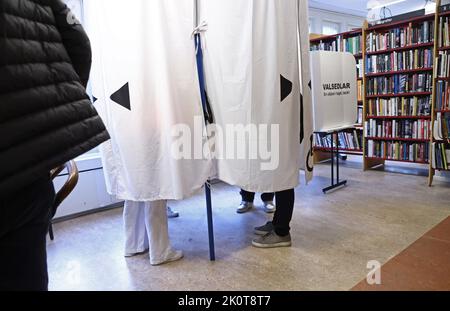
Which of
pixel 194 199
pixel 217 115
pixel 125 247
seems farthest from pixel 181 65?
pixel 194 199

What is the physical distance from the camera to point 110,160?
1.99m

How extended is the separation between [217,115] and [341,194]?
6.42 ft

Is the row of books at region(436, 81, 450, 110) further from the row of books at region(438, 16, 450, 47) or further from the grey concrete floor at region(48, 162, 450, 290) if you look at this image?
the grey concrete floor at region(48, 162, 450, 290)

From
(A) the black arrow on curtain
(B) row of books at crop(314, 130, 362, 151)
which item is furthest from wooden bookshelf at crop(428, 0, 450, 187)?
(A) the black arrow on curtain

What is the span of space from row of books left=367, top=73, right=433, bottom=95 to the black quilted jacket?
4.07 meters

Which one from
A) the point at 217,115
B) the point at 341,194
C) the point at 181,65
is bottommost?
the point at 341,194

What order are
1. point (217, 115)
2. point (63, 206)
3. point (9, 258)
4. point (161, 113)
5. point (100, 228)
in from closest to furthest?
point (9, 258)
point (161, 113)
point (217, 115)
point (100, 228)
point (63, 206)

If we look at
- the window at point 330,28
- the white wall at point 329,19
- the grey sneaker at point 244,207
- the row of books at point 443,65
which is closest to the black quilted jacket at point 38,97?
the grey sneaker at point 244,207

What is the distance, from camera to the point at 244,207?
3029 mm

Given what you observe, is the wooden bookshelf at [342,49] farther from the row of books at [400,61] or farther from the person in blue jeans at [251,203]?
the person in blue jeans at [251,203]

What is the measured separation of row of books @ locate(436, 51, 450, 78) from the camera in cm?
338

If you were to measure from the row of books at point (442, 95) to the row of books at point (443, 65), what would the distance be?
0.27 feet

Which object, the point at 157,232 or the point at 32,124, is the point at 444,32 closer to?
the point at 157,232
